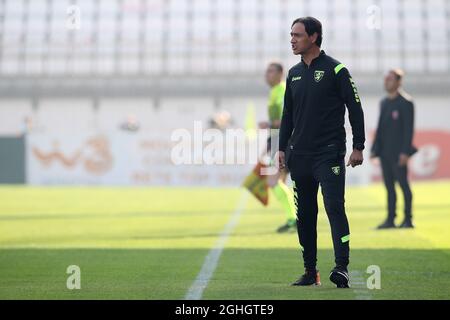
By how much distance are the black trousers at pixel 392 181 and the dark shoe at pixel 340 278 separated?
7.24 meters

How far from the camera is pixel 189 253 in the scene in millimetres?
11312

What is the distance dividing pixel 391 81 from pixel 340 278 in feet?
24.7

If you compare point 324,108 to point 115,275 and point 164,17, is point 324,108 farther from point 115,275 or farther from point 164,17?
point 164,17

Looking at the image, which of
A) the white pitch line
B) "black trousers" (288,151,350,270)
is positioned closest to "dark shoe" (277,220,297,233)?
the white pitch line

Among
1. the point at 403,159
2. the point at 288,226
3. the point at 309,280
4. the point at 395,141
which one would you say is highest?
the point at 395,141

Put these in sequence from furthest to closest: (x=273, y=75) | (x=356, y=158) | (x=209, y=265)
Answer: (x=273, y=75), (x=209, y=265), (x=356, y=158)

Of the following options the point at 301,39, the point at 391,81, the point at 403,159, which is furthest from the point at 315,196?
the point at 391,81

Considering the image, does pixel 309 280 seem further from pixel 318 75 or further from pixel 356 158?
pixel 318 75

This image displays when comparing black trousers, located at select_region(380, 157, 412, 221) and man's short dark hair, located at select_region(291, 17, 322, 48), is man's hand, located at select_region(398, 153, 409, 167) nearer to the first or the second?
black trousers, located at select_region(380, 157, 412, 221)

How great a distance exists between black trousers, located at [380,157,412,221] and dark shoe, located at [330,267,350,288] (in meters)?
7.24

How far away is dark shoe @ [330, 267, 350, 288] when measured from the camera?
802 cm

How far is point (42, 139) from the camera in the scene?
37.1 metres

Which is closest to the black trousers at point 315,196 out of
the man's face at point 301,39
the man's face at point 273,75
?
the man's face at point 301,39

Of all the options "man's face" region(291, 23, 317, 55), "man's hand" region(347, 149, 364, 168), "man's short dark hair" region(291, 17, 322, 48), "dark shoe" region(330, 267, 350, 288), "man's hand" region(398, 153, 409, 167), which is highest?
"man's short dark hair" region(291, 17, 322, 48)
